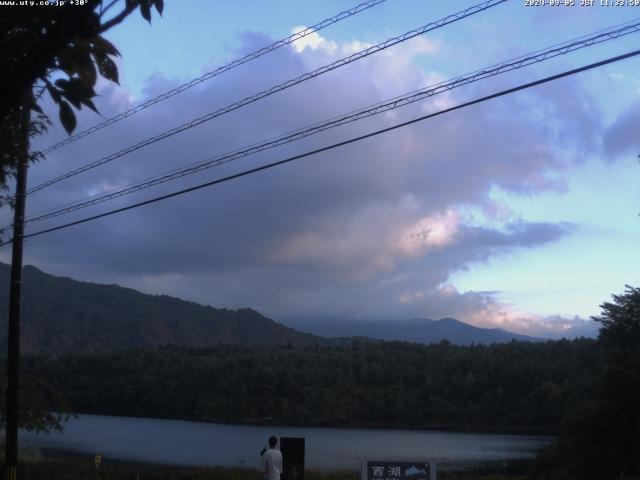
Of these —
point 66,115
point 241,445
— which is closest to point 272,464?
point 66,115

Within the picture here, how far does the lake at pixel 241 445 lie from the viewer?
143 feet

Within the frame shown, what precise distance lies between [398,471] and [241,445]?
42.8m

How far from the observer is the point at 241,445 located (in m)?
55.2

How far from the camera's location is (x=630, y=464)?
29.7 meters

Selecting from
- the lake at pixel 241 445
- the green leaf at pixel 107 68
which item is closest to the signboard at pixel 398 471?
the green leaf at pixel 107 68

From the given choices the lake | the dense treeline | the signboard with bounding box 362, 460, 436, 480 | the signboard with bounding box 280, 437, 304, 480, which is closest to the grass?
the lake

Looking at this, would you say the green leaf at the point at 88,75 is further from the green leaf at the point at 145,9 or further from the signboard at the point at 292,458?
the signboard at the point at 292,458

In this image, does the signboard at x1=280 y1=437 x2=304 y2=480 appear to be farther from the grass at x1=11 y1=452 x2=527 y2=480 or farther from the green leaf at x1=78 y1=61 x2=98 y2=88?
the green leaf at x1=78 y1=61 x2=98 y2=88

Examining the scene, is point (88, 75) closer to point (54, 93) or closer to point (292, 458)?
point (54, 93)

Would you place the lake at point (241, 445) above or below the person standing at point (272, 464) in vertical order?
below

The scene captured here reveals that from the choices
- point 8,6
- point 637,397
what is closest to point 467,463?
point 637,397

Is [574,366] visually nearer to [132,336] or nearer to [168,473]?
[168,473]

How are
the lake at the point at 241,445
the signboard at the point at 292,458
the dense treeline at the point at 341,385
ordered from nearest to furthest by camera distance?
the signboard at the point at 292,458 → the lake at the point at 241,445 → the dense treeline at the point at 341,385

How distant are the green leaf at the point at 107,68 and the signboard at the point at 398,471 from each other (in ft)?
36.7
